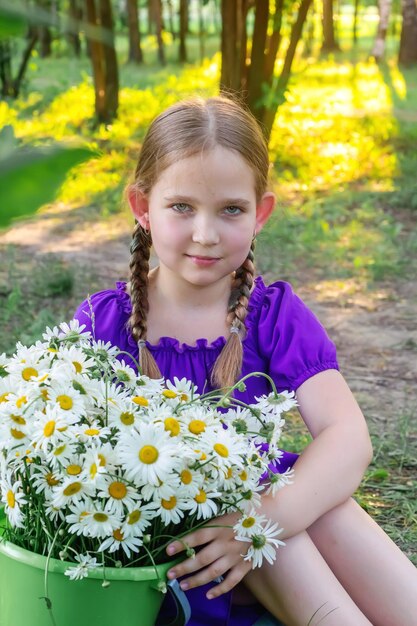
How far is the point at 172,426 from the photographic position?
4.83 feet

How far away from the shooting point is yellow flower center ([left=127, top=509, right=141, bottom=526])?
4.82 feet

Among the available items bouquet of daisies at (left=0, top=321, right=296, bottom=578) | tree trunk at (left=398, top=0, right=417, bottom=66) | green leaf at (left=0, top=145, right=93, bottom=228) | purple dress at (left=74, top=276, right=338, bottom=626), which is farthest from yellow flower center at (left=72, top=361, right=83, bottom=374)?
tree trunk at (left=398, top=0, right=417, bottom=66)

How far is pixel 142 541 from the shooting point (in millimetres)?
1526

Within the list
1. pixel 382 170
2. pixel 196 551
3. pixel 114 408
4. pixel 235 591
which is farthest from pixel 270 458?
pixel 382 170

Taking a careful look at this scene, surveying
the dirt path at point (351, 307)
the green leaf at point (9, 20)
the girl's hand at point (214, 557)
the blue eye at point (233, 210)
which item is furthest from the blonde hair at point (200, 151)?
the green leaf at point (9, 20)

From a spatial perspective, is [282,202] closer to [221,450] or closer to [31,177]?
[221,450]

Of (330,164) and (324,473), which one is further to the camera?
(330,164)

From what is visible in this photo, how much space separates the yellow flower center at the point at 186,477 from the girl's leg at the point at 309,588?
45 centimetres

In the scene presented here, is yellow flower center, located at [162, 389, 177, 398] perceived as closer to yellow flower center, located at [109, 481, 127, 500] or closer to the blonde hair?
yellow flower center, located at [109, 481, 127, 500]

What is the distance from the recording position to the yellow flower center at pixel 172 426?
1468mm

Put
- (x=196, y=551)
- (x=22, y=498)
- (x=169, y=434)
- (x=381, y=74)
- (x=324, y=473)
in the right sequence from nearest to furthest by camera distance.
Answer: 1. (x=169, y=434)
2. (x=22, y=498)
3. (x=196, y=551)
4. (x=324, y=473)
5. (x=381, y=74)

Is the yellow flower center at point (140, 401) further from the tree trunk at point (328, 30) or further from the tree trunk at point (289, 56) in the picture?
the tree trunk at point (328, 30)

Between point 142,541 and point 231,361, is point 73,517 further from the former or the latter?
point 231,361

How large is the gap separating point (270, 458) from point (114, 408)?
33 cm
